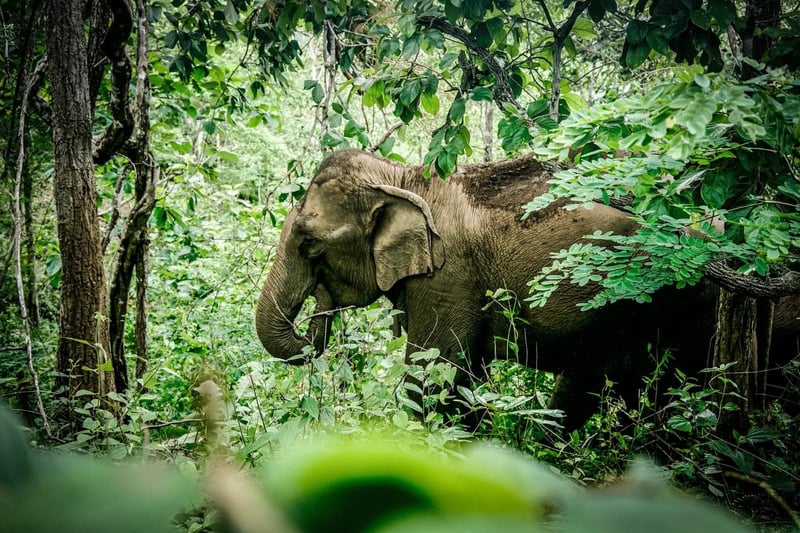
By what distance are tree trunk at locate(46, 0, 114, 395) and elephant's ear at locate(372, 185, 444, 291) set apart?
202 centimetres

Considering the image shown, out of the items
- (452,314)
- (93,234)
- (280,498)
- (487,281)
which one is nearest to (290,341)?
(452,314)

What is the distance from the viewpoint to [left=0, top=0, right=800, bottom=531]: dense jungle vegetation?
1.21ft

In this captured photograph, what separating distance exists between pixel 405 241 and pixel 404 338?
5.56 ft

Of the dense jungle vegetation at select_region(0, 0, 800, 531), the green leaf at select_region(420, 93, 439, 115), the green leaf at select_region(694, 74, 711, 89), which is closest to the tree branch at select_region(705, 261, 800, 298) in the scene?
the dense jungle vegetation at select_region(0, 0, 800, 531)

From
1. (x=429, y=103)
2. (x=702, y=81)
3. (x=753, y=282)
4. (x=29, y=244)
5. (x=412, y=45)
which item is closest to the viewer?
(x=702, y=81)

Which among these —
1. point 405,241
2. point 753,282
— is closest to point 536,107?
point 753,282

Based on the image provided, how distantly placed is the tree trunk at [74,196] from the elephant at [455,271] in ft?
4.68

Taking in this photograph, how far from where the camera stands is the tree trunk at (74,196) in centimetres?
288

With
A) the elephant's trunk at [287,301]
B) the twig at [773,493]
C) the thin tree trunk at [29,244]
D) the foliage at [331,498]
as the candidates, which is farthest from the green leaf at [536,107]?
the thin tree trunk at [29,244]

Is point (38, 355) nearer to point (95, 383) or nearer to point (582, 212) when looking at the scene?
point (95, 383)

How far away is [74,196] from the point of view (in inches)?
116

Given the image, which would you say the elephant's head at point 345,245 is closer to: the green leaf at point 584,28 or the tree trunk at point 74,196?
the tree trunk at point 74,196

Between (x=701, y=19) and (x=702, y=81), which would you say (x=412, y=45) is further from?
(x=702, y=81)

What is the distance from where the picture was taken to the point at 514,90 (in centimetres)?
331
